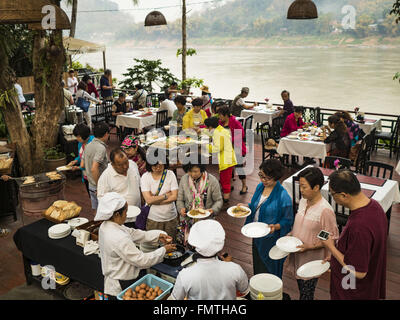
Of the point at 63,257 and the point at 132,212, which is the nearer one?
the point at 63,257

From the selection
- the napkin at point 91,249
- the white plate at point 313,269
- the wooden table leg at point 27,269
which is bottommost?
the wooden table leg at point 27,269

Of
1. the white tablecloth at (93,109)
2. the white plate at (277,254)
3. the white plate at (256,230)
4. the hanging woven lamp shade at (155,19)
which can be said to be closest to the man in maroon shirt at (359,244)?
the white plate at (277,254)

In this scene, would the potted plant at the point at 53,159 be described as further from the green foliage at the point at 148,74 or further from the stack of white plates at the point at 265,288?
the green foliage at the point at 148,74

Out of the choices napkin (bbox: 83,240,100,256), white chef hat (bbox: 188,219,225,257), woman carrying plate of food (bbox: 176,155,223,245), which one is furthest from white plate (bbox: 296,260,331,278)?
napkin (bbox: 83,240,100,256)

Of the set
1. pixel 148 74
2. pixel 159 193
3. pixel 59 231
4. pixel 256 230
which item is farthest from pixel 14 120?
pixel 148 74

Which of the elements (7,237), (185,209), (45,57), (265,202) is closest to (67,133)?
(45,57)

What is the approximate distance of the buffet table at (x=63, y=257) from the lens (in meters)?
2.83

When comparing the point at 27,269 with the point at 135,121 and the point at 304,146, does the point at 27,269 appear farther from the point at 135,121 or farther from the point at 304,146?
the point at 135,121

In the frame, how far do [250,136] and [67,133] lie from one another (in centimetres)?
388

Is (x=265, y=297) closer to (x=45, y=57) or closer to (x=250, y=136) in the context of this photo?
(x=45, y=57)

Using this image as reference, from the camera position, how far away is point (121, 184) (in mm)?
3684

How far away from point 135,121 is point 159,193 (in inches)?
209

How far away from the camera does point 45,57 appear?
594cm

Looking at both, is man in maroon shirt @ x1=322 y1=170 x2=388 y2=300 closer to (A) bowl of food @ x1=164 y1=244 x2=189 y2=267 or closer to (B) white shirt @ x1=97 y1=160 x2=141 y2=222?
(A) bowl of food @ x1=164 y1=244 x2=189 y2=267
